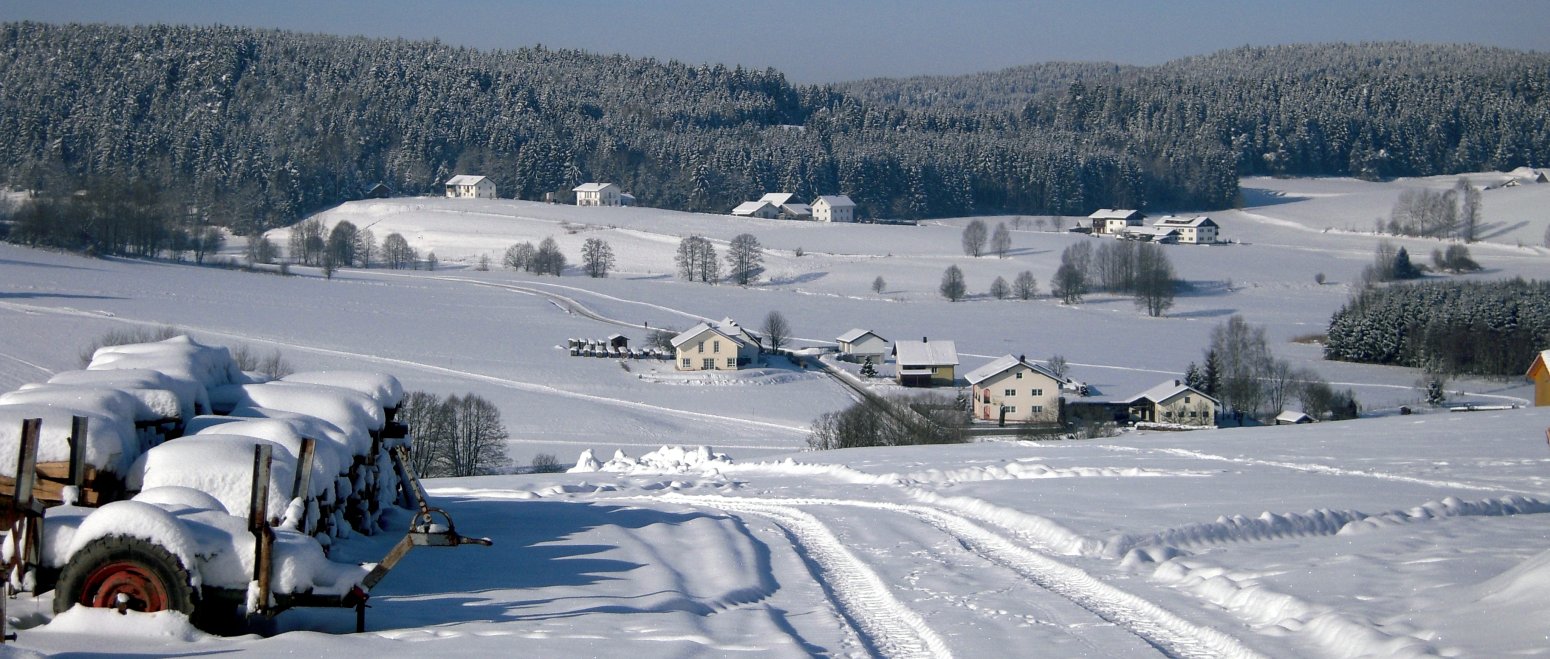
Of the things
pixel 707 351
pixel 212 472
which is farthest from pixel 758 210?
pixel 212 472

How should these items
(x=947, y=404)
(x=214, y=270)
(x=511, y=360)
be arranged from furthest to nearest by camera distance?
(x=214, y=270), (x=511, y=360), (x=947, y=404)

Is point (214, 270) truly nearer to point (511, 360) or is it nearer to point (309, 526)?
point (511, 360)

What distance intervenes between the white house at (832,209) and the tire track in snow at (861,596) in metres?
90.2

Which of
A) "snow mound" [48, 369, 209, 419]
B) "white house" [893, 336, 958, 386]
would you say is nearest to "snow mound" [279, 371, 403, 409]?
"snow mound" [48, 369, 209, 419]

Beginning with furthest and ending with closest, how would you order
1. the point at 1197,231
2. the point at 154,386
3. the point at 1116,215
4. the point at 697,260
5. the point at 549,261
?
the point at 1116,215 < the point at 1197,231 < the point at 549,261 < the point at 697,260 < the point at 154,386

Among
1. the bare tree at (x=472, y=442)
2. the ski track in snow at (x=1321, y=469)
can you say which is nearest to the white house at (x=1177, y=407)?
the ski track in snow at (x=1321, y=469)

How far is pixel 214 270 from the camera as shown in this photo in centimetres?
6750

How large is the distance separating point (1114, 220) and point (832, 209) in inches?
879

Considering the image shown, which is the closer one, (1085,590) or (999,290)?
(1085,590)

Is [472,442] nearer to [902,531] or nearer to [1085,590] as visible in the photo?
[902,531]

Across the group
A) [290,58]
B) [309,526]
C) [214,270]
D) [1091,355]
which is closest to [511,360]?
Result: [1091,355]

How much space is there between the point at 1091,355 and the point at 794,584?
42298 millimetres

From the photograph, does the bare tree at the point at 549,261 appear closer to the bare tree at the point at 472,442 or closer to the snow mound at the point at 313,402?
the bare tree at the point at 472,442

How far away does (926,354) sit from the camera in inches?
1795
